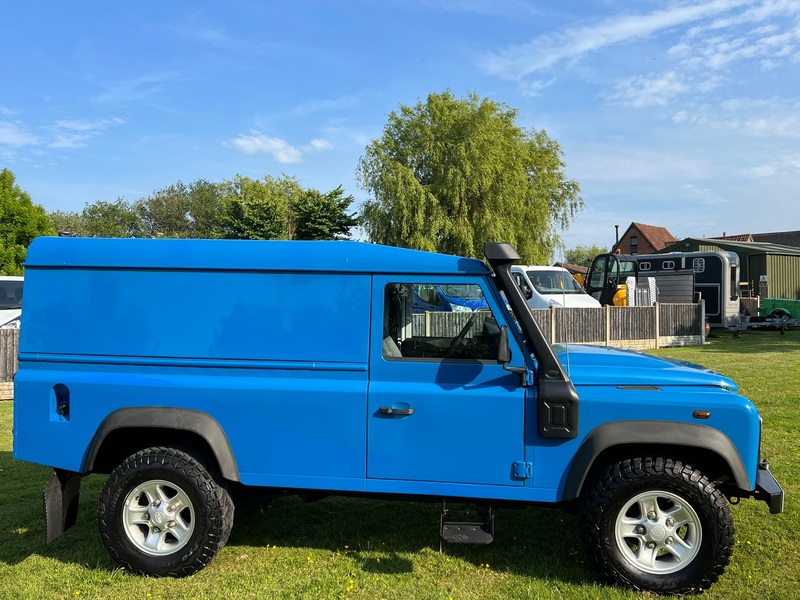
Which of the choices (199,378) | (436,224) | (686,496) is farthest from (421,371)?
(436,224)

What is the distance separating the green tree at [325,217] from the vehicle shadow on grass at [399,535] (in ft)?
107

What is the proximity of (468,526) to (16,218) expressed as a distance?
41.5 meters

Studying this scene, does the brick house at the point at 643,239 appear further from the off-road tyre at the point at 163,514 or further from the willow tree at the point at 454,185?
the off-road tyre at the point at 163,514

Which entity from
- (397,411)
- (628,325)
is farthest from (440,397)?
(628,325)

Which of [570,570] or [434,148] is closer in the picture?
[570,570]

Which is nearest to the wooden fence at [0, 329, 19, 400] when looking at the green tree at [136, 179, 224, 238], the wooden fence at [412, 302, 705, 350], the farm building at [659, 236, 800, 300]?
the wooden fence at [412, 302, 705, 350]

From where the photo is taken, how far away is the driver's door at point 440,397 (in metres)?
3.79

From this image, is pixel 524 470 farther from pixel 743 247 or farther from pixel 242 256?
pixel 743 247

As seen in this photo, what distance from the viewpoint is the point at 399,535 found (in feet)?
15.5

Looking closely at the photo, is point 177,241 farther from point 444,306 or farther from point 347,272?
point 444,306

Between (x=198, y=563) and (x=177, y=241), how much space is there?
2.11 m

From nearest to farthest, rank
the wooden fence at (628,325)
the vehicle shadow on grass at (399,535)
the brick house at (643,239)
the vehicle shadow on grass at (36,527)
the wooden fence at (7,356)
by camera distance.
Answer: the vehicle shadow on grass at (399,535)
the vehicle shadow on grass at (36,527)
the wooden fence at (7,356)
the wooden fence at (628,325)
the brick house at (643,239)

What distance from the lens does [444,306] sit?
3998 mm

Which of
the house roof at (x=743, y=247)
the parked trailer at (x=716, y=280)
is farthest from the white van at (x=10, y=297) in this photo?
the house roof at (x=743, y=247)
